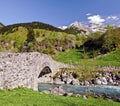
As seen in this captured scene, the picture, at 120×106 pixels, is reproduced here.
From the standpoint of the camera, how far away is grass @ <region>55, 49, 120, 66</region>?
A: 4129 inches

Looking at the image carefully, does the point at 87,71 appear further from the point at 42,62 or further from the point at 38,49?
the point at 38,49

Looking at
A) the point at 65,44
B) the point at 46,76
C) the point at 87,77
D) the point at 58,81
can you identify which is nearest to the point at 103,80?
the point at 87,77

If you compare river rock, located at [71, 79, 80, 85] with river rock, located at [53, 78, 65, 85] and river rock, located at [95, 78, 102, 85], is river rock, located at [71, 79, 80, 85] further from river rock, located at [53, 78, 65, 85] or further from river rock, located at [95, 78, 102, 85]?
river rock, located at [95, 78, 102, 85]

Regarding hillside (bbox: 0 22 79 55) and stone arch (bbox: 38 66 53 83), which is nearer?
stone arch (bbox: 38 66 53 83)

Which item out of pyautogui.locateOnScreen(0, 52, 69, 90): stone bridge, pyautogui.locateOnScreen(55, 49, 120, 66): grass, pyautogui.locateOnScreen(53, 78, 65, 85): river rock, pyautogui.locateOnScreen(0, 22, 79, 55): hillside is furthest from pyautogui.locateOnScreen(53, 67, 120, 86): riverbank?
pyautogui.locateOnScreen(0, 22, 79, 55): hillside

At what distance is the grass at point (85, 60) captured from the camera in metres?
105

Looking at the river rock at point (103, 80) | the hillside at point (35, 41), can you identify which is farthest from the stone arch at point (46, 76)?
the hillside at point (35, 41)

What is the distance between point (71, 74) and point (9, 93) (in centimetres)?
5654

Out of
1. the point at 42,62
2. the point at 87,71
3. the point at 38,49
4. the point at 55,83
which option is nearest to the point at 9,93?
the point at 42,62

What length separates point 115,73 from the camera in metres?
93.3

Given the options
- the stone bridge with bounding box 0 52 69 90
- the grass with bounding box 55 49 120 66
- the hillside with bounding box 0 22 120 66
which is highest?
the hillside with bounding box 0 22 120 66

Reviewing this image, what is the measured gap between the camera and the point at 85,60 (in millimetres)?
112000

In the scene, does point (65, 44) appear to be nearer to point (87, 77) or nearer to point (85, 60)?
point (85, 60)

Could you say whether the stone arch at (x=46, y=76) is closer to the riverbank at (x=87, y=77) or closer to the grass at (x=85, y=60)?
the riverbank at (x=87, y=77)
